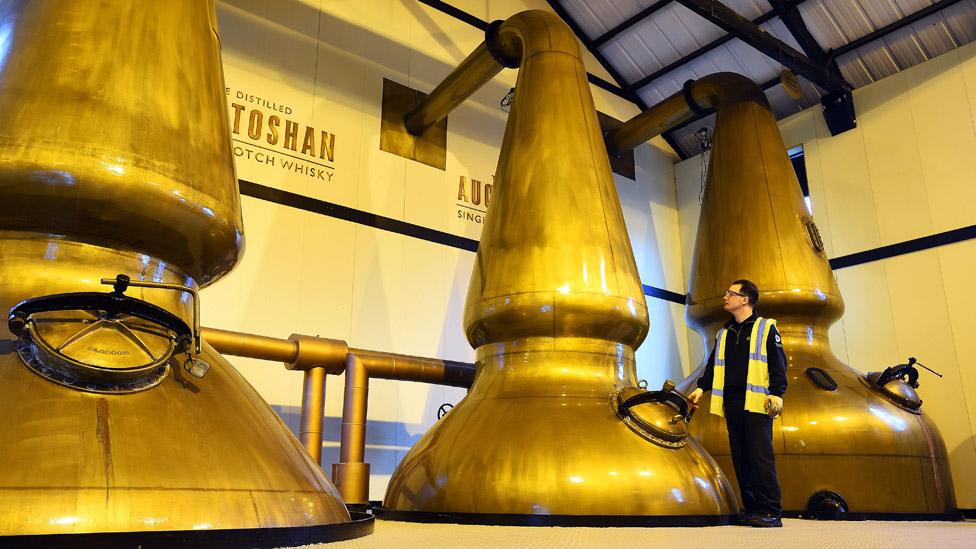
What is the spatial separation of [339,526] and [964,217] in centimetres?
655

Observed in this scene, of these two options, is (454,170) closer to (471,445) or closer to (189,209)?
(471,445)

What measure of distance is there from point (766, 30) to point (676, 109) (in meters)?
1.73

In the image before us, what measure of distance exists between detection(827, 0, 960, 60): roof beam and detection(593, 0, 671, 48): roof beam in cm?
180

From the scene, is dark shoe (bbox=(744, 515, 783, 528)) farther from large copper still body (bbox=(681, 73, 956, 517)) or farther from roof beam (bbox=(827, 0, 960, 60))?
roof beam (bbox=(827, 0, 960, 60))

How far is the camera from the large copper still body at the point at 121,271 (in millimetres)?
1562

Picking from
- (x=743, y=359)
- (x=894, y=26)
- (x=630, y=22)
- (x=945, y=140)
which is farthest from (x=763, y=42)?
(x=743, y=359)

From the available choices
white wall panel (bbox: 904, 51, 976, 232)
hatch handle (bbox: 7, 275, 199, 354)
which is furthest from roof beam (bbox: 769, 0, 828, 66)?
hatch handle (bbox: 7, 275, 199, 354)

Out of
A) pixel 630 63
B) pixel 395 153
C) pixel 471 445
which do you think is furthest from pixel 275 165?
pixel 630 63

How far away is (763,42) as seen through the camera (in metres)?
6.61

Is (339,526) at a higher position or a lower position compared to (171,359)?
lower

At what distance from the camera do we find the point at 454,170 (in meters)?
6.69

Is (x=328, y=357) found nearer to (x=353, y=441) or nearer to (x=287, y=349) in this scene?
(x=287, y=349)

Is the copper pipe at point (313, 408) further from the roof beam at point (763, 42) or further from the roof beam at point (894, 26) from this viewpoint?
the roof beam at point (894, 26)

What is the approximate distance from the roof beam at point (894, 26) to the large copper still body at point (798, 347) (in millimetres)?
2016
